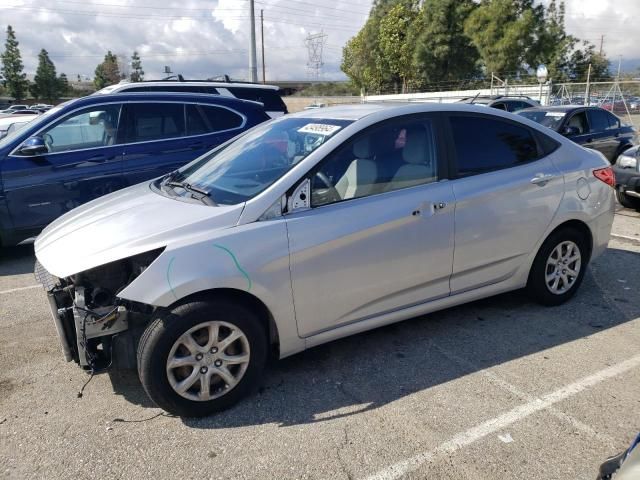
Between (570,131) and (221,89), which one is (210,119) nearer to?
(221,89)

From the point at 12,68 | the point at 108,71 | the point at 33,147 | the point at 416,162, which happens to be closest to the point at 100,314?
the point at 416,162

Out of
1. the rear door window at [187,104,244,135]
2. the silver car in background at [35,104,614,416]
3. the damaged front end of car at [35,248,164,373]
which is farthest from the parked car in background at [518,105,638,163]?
the damaged front end of car at [35,248,164,373]

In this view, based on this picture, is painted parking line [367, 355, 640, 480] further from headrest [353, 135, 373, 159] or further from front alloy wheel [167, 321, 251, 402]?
headrest [353, 135, 373, 159]

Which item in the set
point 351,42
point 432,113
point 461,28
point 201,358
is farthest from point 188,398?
point 351,42

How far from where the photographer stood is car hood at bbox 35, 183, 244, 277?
2.89m

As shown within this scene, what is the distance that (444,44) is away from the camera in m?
41.5

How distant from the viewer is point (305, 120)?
153 inches

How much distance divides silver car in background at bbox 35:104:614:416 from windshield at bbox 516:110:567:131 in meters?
6.45

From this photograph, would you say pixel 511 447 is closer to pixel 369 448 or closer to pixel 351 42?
pixel 369 448

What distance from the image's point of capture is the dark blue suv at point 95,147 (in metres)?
6.04

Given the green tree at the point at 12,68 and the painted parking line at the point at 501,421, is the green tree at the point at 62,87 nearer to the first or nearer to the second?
the green tree at the point at 12,68

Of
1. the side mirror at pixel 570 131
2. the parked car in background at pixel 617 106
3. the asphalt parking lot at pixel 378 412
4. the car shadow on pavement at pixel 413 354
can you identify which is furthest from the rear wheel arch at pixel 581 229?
the parked car in background at pixel 617 106

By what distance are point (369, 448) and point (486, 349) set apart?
4.80ft

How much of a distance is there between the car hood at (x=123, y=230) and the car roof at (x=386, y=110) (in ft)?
3.81
